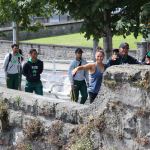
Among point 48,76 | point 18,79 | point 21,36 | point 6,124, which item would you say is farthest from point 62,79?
point 21,36

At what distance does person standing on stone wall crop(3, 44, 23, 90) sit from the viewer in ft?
38.4

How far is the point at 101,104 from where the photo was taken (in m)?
5.90

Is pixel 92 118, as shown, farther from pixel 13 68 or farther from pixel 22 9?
pixel 13 68

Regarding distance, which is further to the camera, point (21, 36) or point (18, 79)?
point (21, 36)

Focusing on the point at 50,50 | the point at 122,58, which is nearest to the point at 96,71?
the point at 122,58

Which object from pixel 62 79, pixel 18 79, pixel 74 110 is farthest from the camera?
pixel 62 79

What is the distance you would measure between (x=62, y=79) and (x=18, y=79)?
9.02 feet

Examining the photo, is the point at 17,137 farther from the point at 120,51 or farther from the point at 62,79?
the point at 62,79

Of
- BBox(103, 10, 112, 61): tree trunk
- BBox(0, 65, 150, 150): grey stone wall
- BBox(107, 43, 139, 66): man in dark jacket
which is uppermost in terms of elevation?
BBox(103, 10, 112, 61): tree trunk

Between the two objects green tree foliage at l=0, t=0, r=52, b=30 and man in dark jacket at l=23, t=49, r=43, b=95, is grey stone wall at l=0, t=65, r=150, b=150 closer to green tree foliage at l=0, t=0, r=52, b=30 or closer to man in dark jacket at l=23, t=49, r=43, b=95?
green tree foliage at l=0, t=0, r=52, b=30

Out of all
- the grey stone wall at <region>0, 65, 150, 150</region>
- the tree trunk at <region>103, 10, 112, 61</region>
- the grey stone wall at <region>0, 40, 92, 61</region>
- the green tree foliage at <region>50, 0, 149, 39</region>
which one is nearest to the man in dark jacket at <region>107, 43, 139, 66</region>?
the green tree foliage at <region>50, 0, 149, 39</region>

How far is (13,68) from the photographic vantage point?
1185 centimetres

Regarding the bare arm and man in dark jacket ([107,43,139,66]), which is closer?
the bare arm

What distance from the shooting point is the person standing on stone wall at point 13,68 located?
38.4 ft
